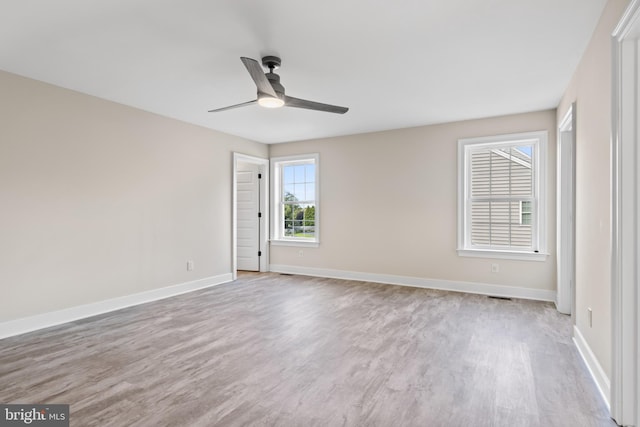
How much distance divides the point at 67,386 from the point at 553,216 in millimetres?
5502

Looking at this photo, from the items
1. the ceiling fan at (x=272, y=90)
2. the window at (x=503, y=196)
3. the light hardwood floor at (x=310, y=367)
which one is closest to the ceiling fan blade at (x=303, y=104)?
the ceiling fan at (x=272, y=90)

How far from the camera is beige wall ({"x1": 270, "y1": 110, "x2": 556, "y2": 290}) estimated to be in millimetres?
4883

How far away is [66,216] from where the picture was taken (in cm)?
381

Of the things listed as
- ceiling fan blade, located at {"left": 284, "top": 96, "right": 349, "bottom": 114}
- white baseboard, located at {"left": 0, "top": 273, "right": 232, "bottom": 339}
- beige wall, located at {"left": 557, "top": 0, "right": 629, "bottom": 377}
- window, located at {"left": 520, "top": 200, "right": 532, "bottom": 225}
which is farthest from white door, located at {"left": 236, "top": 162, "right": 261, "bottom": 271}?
beige wall, located at {"left": 557, "top": 0, "right": 629, "bottom": 377}

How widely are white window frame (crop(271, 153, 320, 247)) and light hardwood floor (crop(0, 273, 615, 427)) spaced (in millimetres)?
2344

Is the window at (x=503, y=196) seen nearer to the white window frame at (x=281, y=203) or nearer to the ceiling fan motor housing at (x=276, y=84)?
the white window frame at (x=281, y=203)

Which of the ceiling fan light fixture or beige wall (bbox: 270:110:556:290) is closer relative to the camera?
the ceiling fan light fixture

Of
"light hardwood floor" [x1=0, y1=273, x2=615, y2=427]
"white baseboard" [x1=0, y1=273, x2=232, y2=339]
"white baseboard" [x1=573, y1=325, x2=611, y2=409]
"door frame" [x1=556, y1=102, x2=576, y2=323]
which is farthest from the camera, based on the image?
"door frame" [x1=556, y1=102, x2=576, y2=323]

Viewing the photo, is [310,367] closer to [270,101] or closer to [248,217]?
[270,101]

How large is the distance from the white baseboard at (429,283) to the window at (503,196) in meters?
0.47

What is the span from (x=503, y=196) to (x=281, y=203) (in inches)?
156

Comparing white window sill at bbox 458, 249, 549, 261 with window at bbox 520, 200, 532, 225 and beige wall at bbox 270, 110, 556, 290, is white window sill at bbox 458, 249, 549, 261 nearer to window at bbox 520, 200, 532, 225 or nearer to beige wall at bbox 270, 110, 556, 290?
beige wall at bbox 270, 110, 556, 290

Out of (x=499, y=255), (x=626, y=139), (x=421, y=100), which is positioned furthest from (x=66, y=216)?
(x=499, y=255)

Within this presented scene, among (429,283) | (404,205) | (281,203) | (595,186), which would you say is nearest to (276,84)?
(595,186)
